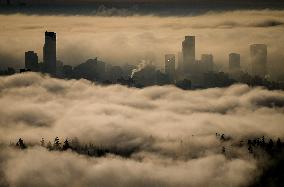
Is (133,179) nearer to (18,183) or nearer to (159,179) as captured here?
(159,179)

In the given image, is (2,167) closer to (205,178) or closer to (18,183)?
(18,183)

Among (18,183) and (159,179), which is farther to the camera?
(159,179)

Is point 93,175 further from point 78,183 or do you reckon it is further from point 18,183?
point 18,183

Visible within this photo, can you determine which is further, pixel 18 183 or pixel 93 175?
pixel 93 175

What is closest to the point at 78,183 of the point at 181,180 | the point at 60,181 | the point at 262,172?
the point at 60,181

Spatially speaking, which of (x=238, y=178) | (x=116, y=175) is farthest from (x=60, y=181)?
(x=238, y=178)

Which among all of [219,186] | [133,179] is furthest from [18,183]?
[219,186]
